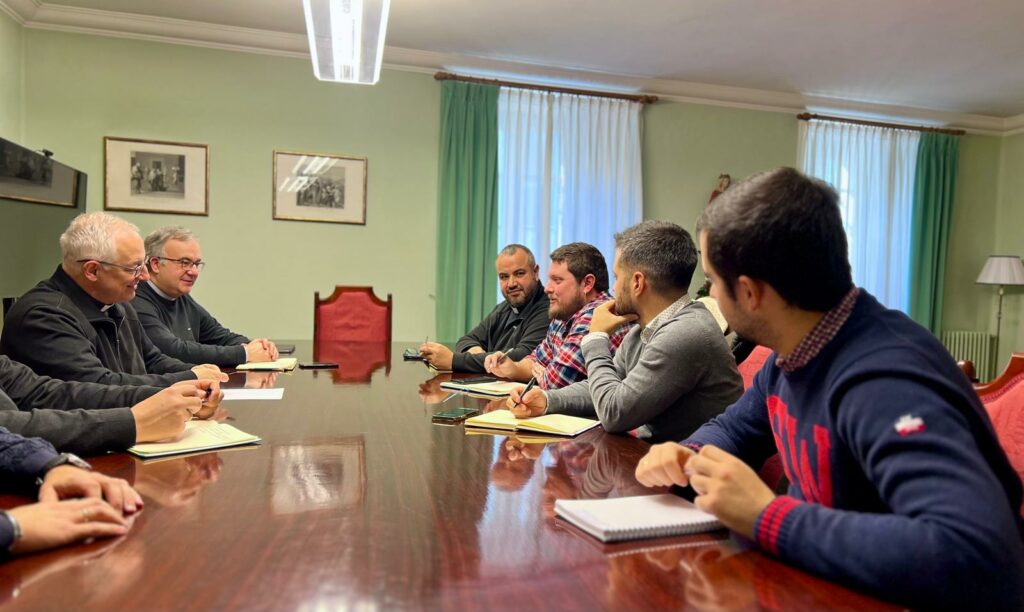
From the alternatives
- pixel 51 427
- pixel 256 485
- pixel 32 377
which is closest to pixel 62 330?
pixel 32 377

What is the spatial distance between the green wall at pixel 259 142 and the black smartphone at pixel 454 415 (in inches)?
137

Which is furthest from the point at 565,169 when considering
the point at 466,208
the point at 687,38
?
the point at 687,38

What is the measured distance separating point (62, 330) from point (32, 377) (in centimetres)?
29

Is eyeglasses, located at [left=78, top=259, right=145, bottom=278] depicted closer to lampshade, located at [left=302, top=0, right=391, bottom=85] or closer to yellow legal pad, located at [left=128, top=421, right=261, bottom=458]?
yellow legal pad, located at [left=128, top=421, right=261, bottom=458]

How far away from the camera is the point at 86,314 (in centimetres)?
204

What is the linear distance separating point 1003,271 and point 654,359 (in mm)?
6040

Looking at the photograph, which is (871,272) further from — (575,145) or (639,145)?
(575,145)

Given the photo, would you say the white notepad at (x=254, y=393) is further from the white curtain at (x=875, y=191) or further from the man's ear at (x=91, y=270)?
the white curtain at (x=875, y=191)

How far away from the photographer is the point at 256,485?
3.95ft

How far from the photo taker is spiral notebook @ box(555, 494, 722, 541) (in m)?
0.98

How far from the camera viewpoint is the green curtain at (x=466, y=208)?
529cm

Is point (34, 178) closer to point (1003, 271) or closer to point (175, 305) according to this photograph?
point (175, 305)

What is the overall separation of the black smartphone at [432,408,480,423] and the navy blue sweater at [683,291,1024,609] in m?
0.97

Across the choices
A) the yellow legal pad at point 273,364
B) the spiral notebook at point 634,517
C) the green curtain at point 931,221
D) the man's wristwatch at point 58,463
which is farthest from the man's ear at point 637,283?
the green curtain at point 931,221
